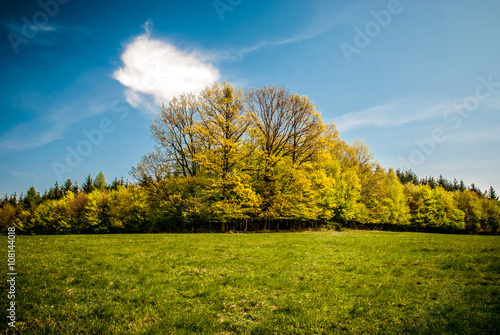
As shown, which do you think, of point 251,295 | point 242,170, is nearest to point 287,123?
point 242,170

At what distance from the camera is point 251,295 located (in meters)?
7.34

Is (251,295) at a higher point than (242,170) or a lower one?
lower

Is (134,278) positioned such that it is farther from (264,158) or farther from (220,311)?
(264,158)

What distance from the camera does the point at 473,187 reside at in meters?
113

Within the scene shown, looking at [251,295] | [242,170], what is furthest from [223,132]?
[251,295]

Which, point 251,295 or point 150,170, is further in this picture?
point 150,170

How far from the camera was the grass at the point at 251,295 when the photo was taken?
547 centimetres

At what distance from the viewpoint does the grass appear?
5473mm

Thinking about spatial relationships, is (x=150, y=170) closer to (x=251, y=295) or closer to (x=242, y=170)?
(x=242, y=170)

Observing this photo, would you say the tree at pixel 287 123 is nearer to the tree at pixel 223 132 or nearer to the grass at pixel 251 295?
the tree at pixel 223 132

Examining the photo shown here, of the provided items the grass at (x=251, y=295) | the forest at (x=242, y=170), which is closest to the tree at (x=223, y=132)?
the forest at (x=242, y=170)

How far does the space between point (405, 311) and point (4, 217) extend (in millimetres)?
112745

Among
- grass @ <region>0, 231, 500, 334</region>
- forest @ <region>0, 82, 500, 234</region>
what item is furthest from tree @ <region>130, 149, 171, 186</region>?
grass @ <region>0, 231, 500, 334</region>

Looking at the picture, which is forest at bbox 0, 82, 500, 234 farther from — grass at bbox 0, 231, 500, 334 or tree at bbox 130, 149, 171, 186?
grass at bbox 0, 231, 500, 334
